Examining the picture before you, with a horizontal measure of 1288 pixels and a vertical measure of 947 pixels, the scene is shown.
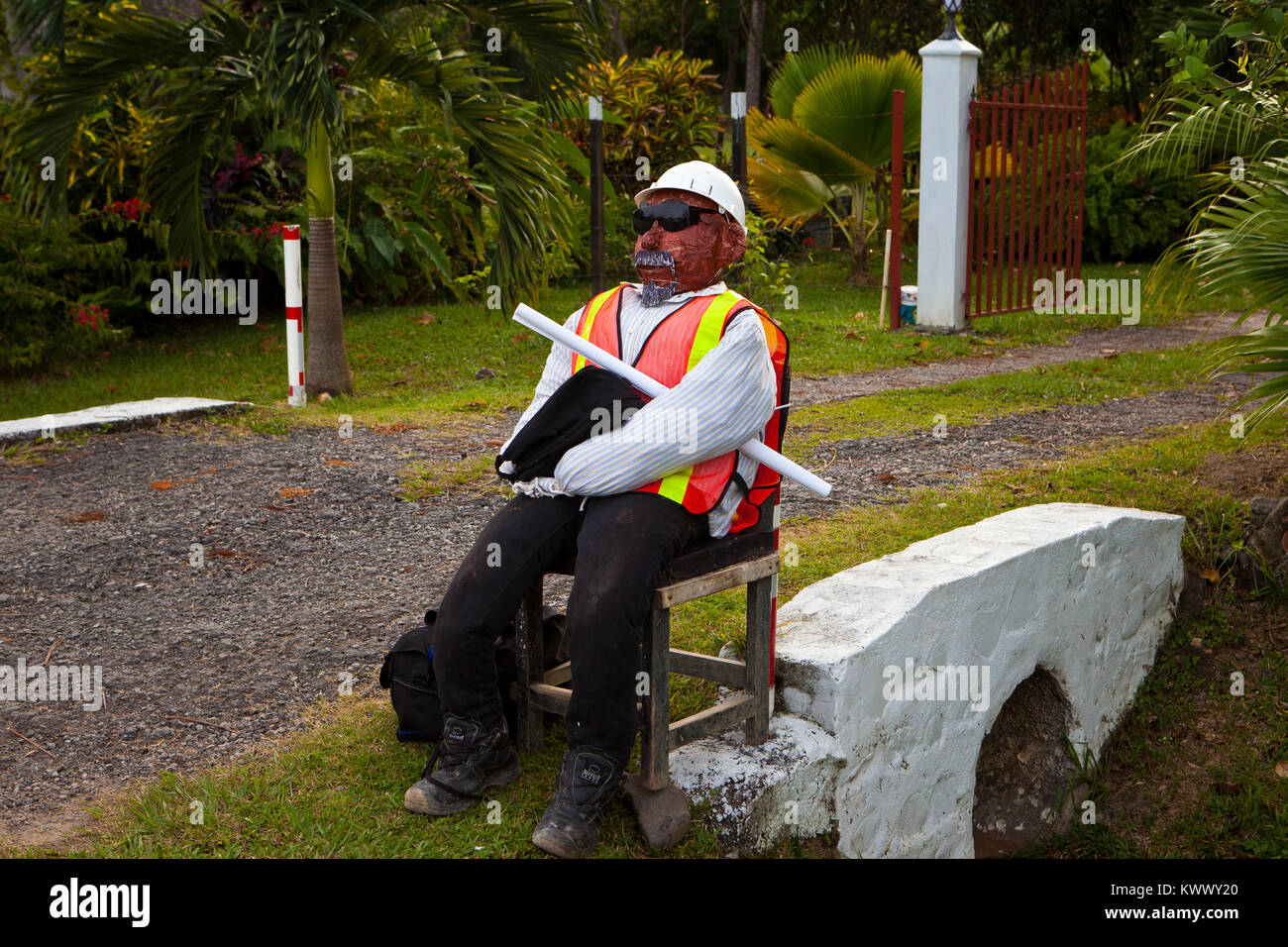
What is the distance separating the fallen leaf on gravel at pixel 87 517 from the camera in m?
5.82

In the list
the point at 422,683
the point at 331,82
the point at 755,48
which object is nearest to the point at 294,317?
the point at 331,82

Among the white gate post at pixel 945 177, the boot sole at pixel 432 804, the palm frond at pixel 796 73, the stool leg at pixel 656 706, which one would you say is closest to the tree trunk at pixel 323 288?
the white gate post at pixel 945 177

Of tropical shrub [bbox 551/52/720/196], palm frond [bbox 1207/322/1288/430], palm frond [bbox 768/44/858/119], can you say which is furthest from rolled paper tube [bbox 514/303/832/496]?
tropical shrub [bbox 551/52/720/196]

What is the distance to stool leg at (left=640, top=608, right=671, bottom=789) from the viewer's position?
3176mm

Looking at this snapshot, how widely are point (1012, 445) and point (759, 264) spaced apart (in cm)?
433

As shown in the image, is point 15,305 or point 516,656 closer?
point 516,656

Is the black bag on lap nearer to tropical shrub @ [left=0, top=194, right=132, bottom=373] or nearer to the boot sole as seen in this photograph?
the boot sole

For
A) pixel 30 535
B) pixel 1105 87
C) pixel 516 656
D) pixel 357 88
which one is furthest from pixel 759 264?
pixel 1105 87

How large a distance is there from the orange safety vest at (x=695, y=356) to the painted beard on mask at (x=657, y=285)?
0.24ft

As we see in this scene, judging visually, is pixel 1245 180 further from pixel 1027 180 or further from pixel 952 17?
pixel 1027 180

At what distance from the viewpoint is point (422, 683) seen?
360 cm

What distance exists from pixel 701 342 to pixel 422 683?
1.25 m

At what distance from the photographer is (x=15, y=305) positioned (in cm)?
952

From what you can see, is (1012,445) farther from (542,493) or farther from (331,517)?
(542,493)
